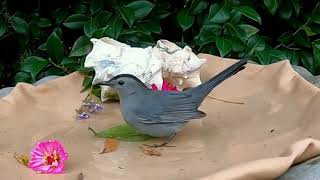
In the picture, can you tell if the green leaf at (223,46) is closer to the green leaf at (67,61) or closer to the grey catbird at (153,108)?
the green leaf at (67,61)

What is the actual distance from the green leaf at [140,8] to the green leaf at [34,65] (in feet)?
0.95

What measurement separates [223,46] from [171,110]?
2.14 feet

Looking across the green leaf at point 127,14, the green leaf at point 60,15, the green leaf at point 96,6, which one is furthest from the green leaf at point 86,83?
the green leaf at point 60,15

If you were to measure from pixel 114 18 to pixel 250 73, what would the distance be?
55 cm

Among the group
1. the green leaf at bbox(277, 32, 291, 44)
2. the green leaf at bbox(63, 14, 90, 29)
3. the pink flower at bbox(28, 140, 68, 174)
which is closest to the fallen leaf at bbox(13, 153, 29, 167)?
the pink flower at bbox(28, 140, 68, 174)

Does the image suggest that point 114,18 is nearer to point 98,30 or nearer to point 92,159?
point 98,30

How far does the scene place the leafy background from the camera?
1.89 m

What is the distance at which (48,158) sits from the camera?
1.13 metres

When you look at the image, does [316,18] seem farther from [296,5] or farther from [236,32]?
[236,32]

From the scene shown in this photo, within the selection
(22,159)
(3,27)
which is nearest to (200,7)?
(3,27)

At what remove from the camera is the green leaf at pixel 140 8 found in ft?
6.36

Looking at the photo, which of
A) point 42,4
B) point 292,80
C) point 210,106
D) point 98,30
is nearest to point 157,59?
point 210,106

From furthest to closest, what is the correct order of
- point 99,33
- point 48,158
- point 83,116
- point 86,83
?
point 99,33 < point 86,83 < point 83,116 < point 48,158

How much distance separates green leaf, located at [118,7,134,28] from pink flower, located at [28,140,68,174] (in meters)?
0.77
